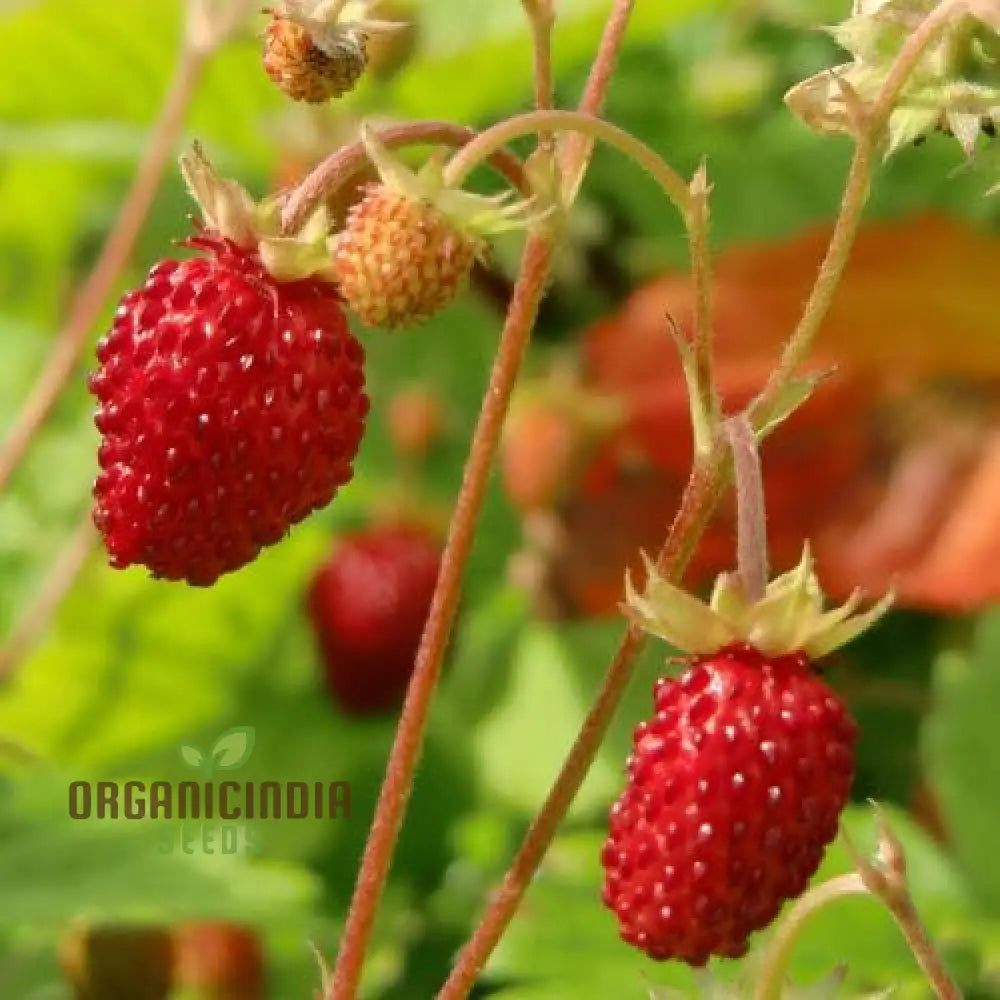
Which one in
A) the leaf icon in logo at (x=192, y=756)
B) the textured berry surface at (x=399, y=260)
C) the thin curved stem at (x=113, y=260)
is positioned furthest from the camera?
the leaf icon in logo at (x=192, y=756)

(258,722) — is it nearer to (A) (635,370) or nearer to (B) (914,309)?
(A) (635,370)

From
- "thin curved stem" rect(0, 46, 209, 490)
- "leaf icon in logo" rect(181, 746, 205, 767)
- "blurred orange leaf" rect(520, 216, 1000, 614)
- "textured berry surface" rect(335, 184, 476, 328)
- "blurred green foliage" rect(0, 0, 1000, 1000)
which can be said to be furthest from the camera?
"blurred orange leaf" rect(520, 216, 1000, 614)

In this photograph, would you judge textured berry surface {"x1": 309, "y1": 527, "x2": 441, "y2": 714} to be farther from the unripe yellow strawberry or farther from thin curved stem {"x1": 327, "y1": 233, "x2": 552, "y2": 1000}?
the unripe yellow strawberry

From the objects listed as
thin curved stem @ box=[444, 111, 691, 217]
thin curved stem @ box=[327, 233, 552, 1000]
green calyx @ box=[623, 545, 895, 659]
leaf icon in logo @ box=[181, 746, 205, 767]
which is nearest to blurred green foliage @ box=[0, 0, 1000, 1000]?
Result: leaf icon in logo @ box=[181, 746, 205, 767]

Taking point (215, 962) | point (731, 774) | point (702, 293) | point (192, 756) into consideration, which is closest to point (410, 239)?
point (702, 293)

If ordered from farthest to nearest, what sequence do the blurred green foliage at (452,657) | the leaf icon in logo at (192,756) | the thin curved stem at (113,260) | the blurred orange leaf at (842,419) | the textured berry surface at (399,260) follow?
1. the blurred orange leaf at (842,419)
2. the leaf icon in logo at (192,756)
3. the thin curved stem at (113,260)
4. the blurred green foliage at (452,657)
5. the textured berry surface at (399,260)
